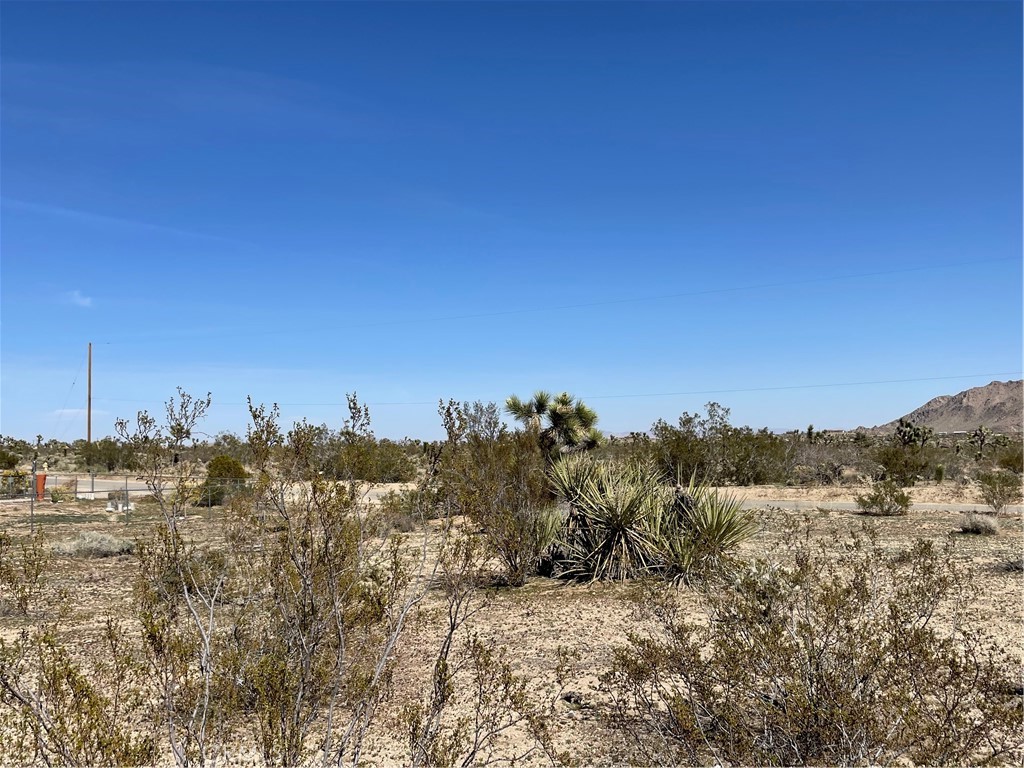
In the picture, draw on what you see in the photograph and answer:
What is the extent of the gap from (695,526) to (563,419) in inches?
348

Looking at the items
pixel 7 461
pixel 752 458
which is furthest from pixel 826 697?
pixel 7 461

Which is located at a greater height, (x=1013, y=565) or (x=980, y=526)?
(x=980, y=526)

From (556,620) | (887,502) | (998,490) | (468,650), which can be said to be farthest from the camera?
(887,502)

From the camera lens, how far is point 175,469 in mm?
5629

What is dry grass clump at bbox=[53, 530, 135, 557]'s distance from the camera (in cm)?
1551

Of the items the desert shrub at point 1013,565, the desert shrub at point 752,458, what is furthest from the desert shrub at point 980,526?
the desert shrub at point 752,458

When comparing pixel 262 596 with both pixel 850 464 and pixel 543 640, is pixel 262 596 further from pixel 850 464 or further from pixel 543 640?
pixel 850 464

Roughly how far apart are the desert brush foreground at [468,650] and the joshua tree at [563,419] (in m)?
7.95

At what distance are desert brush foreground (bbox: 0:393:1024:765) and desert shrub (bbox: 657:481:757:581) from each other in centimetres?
6

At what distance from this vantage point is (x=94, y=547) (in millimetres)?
15562

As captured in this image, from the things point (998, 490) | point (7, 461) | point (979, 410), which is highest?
point (979, 410)

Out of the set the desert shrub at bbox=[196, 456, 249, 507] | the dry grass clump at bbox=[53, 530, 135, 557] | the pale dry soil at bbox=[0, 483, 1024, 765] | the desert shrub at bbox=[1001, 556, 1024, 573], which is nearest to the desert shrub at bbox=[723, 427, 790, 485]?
the pale dry soil at bbox=[0, 483, 1024, 765]

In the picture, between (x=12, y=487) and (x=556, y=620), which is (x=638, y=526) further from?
(x=12, y=487)

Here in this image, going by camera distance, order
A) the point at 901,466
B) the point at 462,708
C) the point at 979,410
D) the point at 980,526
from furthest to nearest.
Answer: the point at 979,410, the point at 901,466, the point at 980,526, the point at 462,708
